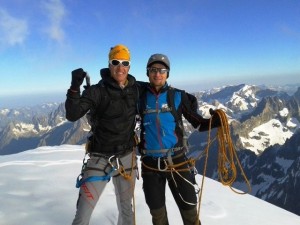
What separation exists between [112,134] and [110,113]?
538mm

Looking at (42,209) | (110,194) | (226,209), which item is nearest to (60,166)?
(110,194)

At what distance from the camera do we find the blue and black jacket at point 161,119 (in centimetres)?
810

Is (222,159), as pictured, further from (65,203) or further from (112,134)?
(65,203)

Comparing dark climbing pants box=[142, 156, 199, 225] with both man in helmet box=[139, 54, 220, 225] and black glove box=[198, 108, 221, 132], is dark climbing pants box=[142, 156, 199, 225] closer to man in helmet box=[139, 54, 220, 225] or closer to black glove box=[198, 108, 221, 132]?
man in helmet box=[139, 54, 220, 225]

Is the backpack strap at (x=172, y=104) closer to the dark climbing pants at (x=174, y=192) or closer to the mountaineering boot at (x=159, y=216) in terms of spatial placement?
the dark climbing pants at (x=174, y=192)

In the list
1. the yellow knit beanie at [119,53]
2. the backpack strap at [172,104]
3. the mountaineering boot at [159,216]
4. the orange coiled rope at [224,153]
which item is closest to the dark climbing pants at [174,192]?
the mountaineering boot at [159,216]

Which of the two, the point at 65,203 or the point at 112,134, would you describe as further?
the point at 65,203

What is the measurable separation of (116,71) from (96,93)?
74 centimetres

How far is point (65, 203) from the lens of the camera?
37.0 ft

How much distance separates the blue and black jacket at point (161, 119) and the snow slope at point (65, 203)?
3.53m

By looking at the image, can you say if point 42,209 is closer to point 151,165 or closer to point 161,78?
point 151,165

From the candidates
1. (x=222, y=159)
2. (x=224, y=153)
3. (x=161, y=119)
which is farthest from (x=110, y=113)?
(x=222, y=159)

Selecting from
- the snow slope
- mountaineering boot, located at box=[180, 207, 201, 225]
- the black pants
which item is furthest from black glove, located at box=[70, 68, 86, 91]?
the snow slope

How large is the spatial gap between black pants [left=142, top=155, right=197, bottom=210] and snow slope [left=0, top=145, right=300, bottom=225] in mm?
2787
